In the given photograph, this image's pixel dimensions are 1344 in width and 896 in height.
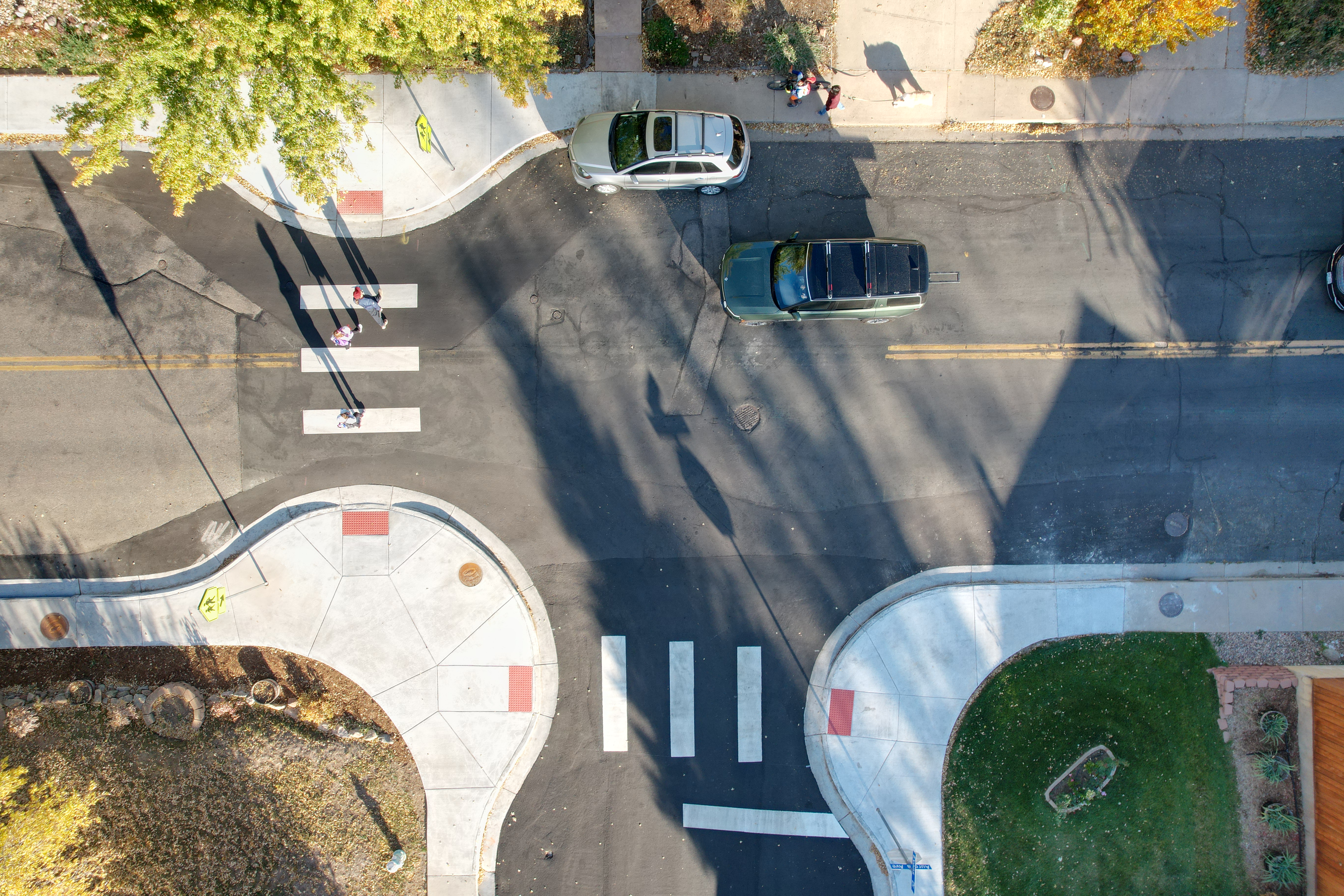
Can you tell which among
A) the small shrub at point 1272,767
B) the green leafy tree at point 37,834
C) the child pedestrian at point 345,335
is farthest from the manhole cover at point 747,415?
the green leafy tree at point 37,834

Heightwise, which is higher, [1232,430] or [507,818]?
[1232,430]

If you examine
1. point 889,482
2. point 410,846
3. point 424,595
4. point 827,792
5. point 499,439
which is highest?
point 499,439

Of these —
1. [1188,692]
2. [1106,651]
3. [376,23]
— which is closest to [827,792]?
[1106,651]

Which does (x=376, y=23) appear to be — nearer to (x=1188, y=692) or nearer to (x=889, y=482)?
(x=889, y=482)

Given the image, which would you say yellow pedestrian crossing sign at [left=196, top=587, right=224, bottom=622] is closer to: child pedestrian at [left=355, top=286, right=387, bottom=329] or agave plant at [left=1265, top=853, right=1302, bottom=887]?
child pedestrian at [left=355, top=286, right=387, bottom=329]

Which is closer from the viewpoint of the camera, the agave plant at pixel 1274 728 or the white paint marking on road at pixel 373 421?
the agave plant at pixel 1274 728

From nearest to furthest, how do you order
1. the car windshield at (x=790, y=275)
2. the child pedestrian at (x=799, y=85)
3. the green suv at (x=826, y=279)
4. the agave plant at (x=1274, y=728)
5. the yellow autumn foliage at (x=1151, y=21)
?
the yellow autumn foliage at (x=1151, y=21)
the green suv at (x=826, y=279)
the car windshield at (x=790, y=275)
the agave plant at (x=1274, y=728)
the child pedestrian at (x=799, y=85)

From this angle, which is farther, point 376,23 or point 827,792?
point 827,792

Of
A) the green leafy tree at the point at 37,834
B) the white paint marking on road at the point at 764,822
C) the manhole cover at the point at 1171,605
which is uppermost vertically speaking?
the manhole cover at the point at 1171,605

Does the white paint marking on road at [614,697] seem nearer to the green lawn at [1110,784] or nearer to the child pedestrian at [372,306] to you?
the green lawn at [1110,784]
